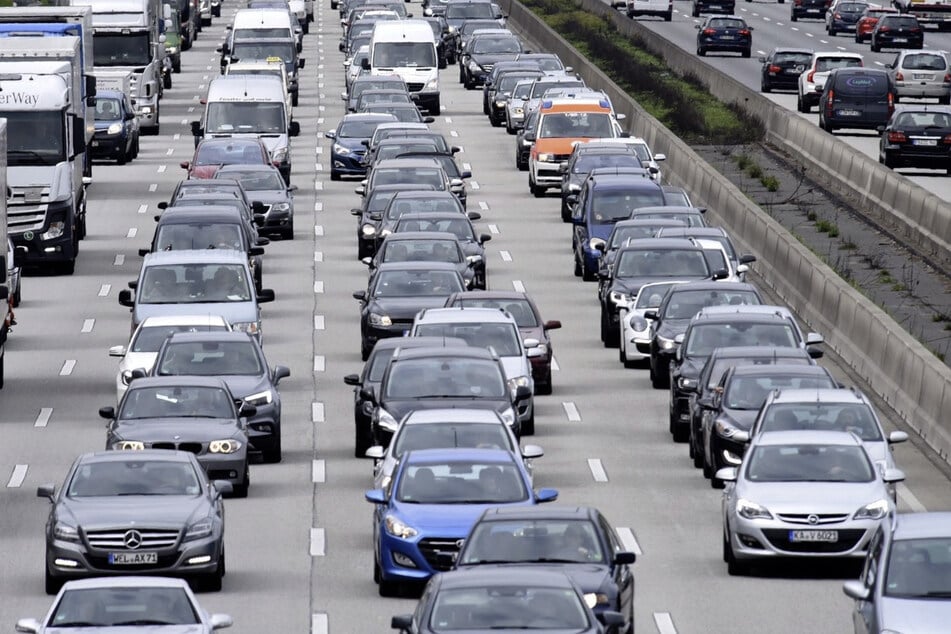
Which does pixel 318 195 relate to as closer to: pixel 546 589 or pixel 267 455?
pixel 267 455

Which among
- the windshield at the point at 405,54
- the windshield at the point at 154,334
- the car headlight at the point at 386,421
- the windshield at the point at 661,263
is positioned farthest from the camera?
the windshield at the point at 405,54

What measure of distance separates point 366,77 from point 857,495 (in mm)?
44267

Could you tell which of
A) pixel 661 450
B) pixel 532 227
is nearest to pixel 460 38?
pixel 532 227

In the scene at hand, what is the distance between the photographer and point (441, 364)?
88.7 feet

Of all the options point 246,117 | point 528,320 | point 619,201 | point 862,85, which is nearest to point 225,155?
point 246,117

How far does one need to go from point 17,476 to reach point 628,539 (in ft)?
23.3

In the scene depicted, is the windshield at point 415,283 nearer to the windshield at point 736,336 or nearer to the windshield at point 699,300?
the windshield at point 699,300

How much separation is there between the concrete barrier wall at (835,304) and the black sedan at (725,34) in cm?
2564

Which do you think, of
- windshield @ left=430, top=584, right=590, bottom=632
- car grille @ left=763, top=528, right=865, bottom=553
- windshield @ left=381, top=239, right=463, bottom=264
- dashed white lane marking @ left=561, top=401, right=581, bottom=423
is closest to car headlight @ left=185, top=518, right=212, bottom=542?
car grille @ left=763, top=528, right=865, bottom=553

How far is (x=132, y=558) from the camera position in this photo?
67.8ft

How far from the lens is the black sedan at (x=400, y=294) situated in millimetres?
33375

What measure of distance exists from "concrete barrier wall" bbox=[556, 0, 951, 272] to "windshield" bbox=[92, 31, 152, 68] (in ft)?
48.0

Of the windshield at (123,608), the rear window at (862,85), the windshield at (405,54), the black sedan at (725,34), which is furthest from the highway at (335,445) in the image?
the black sedan at (725,34)

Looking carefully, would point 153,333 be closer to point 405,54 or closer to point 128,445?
point 128,445
